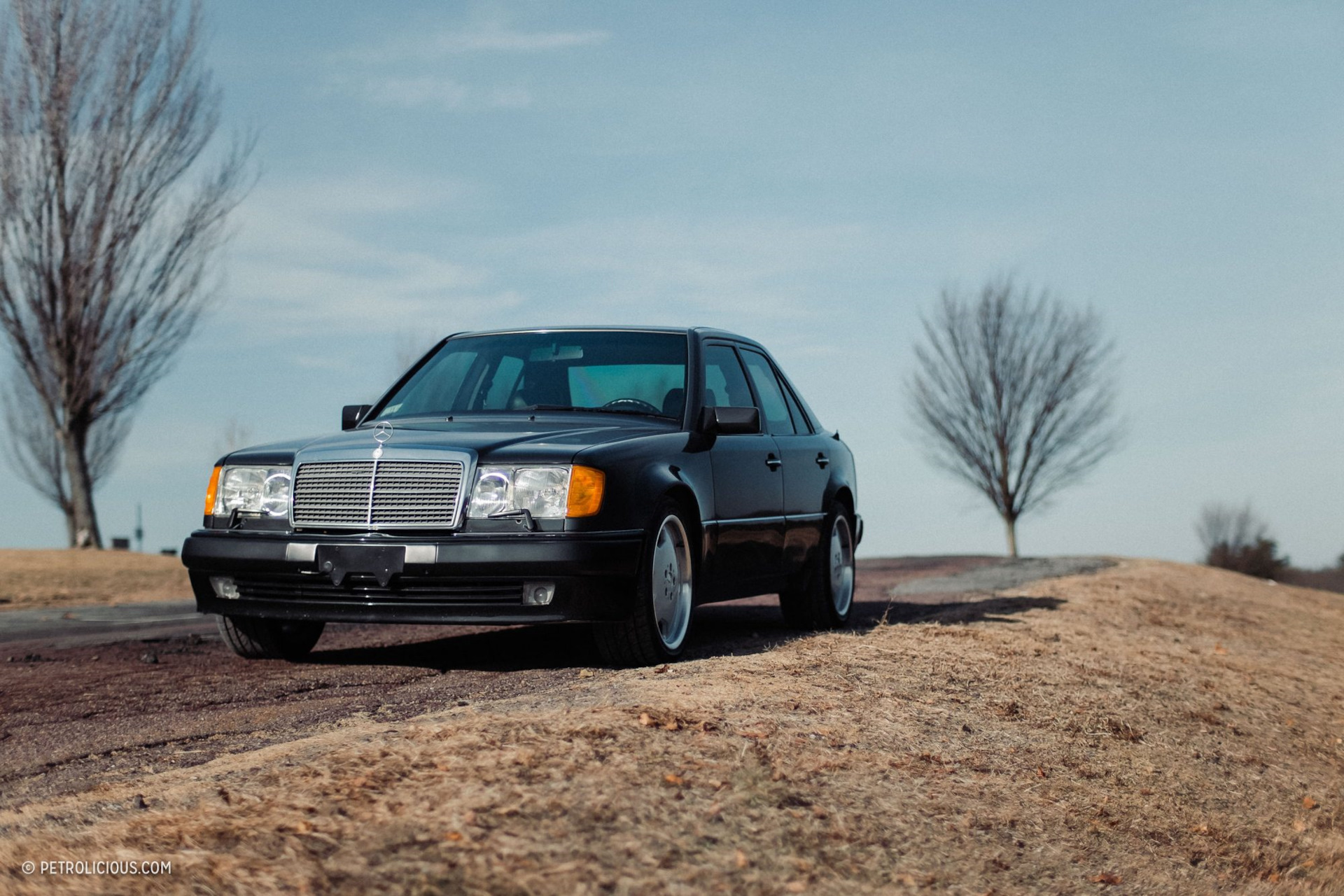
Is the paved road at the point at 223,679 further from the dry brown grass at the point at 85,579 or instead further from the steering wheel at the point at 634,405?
the dry brown grass at the point at 85,579

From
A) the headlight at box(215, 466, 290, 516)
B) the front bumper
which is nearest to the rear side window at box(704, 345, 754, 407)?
the front bumper

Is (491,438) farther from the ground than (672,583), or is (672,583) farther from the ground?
(491,438)

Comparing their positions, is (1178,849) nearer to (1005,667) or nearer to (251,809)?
(1005,667)

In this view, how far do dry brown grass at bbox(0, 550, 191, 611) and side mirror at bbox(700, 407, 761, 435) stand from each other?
896 centimetres

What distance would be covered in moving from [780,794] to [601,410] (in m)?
3.29

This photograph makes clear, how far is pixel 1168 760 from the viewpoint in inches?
237

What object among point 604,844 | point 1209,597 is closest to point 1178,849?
point 604,844

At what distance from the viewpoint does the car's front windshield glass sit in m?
7.09

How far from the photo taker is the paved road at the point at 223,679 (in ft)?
15.7

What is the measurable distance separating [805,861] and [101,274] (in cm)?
2219

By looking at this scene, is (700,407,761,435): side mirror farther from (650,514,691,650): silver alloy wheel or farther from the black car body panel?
(650,514,691,650): silver alloy wheel

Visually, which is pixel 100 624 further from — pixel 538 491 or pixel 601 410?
pixel 538 491

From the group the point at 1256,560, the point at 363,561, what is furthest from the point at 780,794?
the point at 1256,560

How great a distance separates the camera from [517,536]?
5.80 metres
